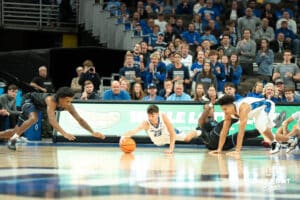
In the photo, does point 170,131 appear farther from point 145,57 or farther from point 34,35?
point 34,35

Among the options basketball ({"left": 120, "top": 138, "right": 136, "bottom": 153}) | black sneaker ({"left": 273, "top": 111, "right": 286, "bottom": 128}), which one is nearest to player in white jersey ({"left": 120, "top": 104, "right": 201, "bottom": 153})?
basketball ({"left": 120, "top": 138, "right": 136, "bottom": 153})

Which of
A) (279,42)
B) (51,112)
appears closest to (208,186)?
(51,112)

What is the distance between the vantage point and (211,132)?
61.9ft

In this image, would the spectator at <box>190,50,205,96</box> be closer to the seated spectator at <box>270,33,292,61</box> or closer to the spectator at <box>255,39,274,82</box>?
the spectator at <box>255,39,274,82</box>

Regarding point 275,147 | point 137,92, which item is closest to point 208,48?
point 137,92

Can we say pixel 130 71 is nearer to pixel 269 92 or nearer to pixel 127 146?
pixel 269 92

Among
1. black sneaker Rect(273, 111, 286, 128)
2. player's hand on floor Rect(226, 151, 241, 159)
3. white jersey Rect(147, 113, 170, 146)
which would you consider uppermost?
black sneaker Rect(273, 111, 286, 128)

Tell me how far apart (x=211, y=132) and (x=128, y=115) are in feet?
9.53

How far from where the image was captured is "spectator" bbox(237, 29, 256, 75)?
24831 millimetres

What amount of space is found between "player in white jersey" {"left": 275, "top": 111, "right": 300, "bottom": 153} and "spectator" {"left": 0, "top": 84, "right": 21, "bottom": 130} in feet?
23.2

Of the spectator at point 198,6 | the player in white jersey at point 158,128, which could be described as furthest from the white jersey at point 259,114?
the spectator at point 198,6

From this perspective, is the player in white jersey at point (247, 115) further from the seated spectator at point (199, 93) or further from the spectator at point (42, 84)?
the spectator at point (42, 84)

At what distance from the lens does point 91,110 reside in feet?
69.2

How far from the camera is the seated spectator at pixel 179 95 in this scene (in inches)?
824
